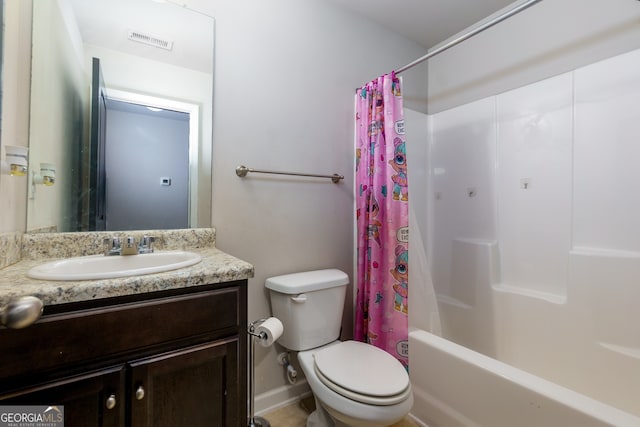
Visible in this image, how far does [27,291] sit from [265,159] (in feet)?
3.51

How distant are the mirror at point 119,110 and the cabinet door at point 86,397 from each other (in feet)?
Result: 2.15

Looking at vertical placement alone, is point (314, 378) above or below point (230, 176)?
below

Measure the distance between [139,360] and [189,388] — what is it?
0.18m

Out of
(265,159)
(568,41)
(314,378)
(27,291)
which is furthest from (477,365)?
(568,41)

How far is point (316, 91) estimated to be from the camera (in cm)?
169

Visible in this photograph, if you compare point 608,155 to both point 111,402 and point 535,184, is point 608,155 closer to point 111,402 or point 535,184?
point 535,184

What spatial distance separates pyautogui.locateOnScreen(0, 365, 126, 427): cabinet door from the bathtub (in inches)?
47.9

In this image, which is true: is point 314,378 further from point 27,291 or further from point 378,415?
point 27,291

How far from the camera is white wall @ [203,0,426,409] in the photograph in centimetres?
142

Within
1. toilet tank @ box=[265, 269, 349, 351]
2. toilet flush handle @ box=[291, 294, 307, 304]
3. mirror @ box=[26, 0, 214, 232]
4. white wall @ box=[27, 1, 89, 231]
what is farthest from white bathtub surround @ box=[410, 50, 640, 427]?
white wall @ box=[27, 1, 89, 231]

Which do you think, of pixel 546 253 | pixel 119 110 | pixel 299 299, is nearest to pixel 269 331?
pixel 299 299

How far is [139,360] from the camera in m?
0.76

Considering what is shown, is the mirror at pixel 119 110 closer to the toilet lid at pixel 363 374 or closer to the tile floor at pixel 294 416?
the toilet lid at pixel 363 374

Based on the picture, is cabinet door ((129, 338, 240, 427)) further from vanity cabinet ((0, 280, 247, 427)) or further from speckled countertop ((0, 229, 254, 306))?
speckled countertop ((0, 229, 254, 306))
